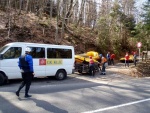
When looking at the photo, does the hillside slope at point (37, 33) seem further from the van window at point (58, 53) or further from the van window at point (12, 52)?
the van window at point (12, 52)

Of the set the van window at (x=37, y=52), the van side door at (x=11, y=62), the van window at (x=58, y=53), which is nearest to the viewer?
the van side door at (x=11, y=62)

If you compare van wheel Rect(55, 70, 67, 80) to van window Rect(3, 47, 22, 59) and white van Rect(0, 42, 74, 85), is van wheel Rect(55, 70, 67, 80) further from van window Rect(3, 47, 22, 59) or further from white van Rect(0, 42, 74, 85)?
van window Rect(3, 47, 22, 59)

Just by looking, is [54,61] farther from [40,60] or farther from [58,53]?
[40,60]

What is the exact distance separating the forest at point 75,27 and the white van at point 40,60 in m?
8.73

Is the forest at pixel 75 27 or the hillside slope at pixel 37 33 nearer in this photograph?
the hillside slope at pixel 37 33

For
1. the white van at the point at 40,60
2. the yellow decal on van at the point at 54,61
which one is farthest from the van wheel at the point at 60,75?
the yellow decal on van at the point at 54,61

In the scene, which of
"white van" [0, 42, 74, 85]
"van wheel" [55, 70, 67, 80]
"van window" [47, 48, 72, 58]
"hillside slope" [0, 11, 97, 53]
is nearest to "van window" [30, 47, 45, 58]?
"white van" [0, 42, 74, 85]

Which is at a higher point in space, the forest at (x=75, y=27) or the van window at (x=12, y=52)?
the forest at (x=75, y=27)

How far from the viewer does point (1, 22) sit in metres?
25.8

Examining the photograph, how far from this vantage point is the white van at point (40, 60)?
40.1 feet

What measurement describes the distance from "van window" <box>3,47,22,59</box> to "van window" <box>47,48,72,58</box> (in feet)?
7.03

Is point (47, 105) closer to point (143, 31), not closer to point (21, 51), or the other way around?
point (21, 51)

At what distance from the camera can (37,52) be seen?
1358 centimetres

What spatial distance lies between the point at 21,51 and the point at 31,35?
13553 millimetres
